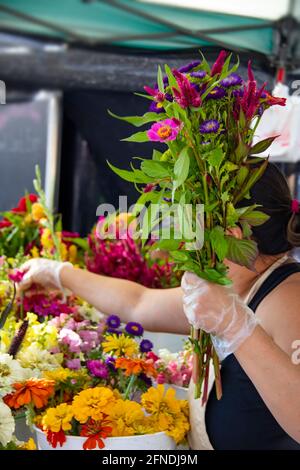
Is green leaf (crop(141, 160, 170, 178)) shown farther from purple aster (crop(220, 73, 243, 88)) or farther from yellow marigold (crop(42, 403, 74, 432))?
yellow marigold (crop(42, 403, 74, 432))

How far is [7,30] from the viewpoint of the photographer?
3264 mm

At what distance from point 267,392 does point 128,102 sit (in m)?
1.53

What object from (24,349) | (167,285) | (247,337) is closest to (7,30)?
(167,285)

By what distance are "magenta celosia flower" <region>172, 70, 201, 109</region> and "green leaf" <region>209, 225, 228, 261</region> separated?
0.18 metres

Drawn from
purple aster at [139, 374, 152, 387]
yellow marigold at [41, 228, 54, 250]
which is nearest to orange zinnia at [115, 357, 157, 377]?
purple aster at [139, 374, 152, 387]

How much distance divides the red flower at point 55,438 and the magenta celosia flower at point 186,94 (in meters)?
0.51

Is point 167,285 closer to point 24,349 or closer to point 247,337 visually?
point 24,349

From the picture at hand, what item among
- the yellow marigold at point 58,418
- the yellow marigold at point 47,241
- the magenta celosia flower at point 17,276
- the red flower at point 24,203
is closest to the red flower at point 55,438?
the yellow marigold at point 58,418

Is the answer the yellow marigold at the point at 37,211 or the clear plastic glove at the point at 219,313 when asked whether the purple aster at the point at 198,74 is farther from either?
the yellow marigold at the point at 37,211

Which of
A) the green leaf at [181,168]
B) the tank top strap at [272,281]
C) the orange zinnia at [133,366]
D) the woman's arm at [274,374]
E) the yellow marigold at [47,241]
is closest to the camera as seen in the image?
the green leaf at [181,168]

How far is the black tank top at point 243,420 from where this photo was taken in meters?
1.25

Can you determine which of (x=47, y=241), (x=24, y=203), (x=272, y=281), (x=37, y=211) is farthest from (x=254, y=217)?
(x=24, y=203)

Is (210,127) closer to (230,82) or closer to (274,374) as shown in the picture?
(230,82)
